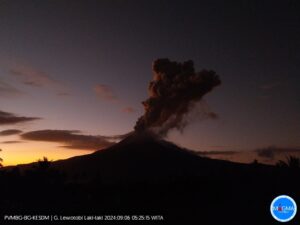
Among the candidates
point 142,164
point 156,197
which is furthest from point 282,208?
point 142,164

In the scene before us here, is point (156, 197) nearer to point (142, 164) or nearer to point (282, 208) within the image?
point (282, 208)

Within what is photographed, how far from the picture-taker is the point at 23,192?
40.8 meters

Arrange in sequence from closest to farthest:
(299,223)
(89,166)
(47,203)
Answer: (299,223)
(47,203)
(89,166)

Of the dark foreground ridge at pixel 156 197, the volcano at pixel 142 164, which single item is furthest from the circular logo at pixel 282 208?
the volcano at pixel 142 164

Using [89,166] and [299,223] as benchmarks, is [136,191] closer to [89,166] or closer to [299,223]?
[299,223]

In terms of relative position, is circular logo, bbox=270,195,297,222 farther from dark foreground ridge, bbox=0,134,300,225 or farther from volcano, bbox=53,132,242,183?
volcano, bbox=53,132,242,183

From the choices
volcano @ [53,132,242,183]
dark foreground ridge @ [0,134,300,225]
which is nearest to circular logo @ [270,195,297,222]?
dark foreground ridge @ [0,134,300,225]

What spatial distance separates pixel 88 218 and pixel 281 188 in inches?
1005

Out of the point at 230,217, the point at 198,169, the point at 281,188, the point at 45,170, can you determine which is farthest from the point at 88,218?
the point at 198,169

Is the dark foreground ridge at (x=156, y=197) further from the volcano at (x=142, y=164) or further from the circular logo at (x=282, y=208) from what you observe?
the volcano at (x=142, y=164)

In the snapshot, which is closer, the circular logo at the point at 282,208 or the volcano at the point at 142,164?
the circular logo at the point at 282,208

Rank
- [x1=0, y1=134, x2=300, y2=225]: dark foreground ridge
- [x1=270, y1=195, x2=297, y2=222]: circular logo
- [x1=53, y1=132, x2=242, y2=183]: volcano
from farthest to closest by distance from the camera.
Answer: [x1=53, y1=132, x2=242, y2=183]: volcano < [x1=0, y1=134, x2=300, y2=225]: dark foreground ridge < [x1=270, y1=195, x2=297, y2=222]: circular logo

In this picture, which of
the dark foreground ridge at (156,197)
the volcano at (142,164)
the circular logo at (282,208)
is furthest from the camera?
the volcano at (142,164)

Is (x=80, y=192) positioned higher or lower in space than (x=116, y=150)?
lower
